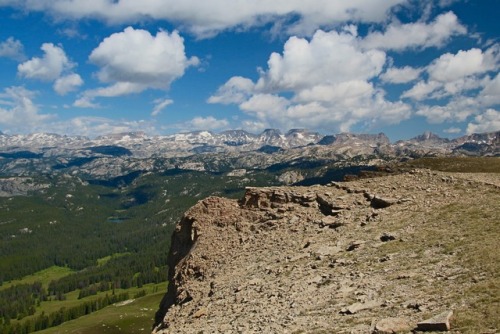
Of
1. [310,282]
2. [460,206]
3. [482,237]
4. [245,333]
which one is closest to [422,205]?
[460,206]

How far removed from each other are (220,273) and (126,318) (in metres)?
119

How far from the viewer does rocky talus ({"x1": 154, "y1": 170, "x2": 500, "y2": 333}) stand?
63.7ft

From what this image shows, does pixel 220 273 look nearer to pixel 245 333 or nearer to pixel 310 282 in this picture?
pixel 310 282

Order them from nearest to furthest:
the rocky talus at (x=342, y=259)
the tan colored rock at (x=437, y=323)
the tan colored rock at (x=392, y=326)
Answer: the tan colored rock at (x=437, y=323), the tan colored rock at (x=392, y=326), the rocky talus at (x=342, y=259)

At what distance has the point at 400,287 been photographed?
69.5 ft

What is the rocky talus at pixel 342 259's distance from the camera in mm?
19417

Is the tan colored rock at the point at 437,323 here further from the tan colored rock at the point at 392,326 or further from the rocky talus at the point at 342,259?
the tan colored rock at the point at 392,326

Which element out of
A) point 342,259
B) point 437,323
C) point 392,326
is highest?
point 342,259

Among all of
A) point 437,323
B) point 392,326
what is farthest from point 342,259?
point 437,323

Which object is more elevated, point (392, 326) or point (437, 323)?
point (437, 323)

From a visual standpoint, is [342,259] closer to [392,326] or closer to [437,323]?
[392,326]

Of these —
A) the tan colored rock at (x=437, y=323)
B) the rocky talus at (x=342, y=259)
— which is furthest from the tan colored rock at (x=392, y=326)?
the tan colored rock at (x=437, y=323)

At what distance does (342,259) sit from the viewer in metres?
26.7

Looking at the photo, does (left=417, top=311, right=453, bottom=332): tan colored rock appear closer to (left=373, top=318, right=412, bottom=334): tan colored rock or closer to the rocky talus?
the rocky talus
